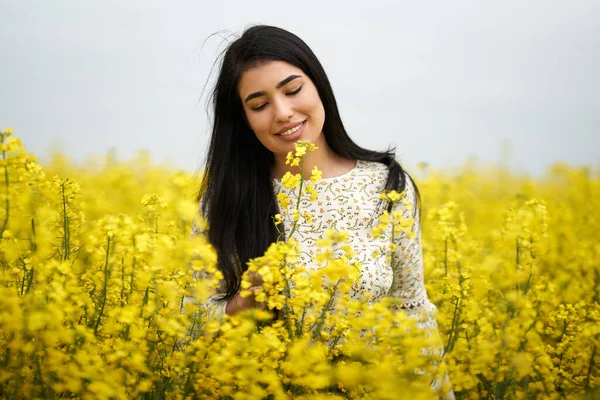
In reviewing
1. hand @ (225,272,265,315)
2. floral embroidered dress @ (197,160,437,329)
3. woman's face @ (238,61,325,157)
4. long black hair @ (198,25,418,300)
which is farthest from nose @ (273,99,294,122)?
hand @ (225,272,265,315)

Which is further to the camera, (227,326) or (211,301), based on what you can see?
(211,301)

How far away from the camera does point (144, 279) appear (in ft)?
5.13

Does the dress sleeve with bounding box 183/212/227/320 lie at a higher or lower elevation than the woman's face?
lower

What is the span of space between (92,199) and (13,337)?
10.5 feet

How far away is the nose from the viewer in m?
2.12

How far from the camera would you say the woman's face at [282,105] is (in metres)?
2.15

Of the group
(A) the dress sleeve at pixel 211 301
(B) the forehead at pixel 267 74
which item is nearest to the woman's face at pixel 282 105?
(B) the forehead at pixel 267 74

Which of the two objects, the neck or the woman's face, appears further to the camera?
the neck

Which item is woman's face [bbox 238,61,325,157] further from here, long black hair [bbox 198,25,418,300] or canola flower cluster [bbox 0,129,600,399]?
canola flower cluster [bbox 0,129,600,399]

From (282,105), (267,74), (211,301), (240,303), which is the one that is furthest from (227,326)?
(267,74)

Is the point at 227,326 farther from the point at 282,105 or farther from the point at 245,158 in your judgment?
the point at 245,158

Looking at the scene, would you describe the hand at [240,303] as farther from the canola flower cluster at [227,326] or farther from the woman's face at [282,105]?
the woman's face at [282,105]

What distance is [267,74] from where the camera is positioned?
7.13 ft

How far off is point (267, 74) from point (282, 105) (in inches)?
5.4
